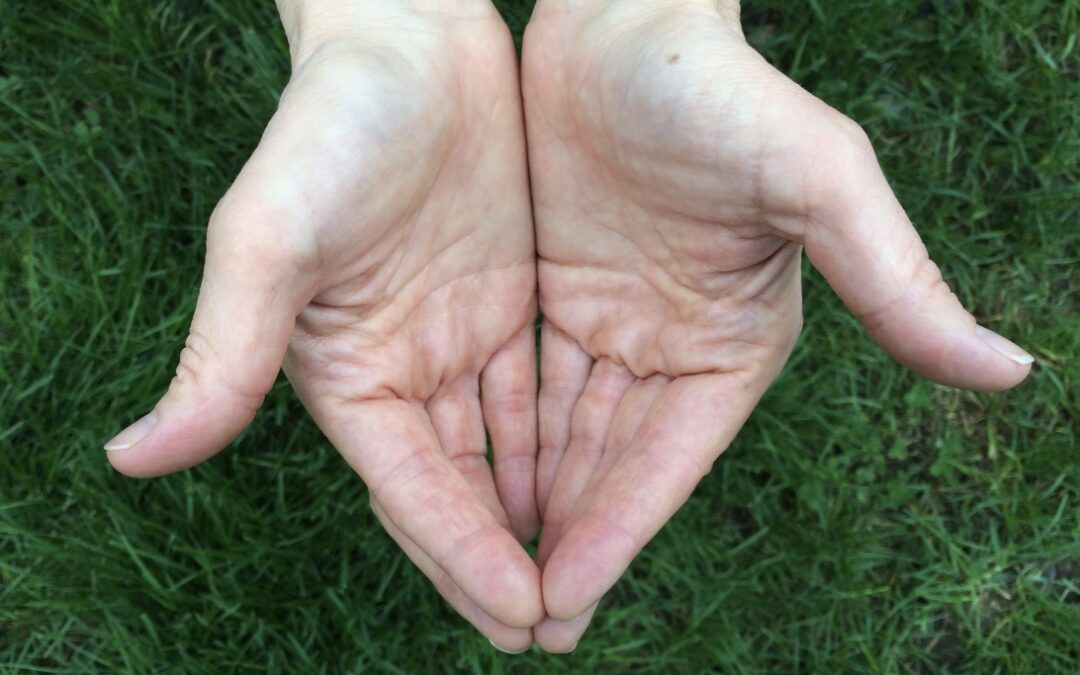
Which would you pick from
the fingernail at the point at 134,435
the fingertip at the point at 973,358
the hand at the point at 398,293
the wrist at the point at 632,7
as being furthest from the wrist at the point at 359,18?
the fingertip at the point at 973,358

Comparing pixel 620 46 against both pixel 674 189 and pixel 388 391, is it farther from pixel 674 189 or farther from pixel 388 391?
pixel 388 391

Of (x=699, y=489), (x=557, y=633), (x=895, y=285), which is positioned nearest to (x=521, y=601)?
(x=557, y=633)

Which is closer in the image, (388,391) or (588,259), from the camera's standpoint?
(388,391)

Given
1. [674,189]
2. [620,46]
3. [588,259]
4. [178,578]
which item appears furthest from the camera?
[178,578]

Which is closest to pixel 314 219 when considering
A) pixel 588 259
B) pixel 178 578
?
pixel 588 259

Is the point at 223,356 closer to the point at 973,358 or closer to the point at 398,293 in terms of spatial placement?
the point at 398,293

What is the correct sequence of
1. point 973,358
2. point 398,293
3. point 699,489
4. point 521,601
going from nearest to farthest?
point 973,358
point 521,601
point 398,293
point 699,489
